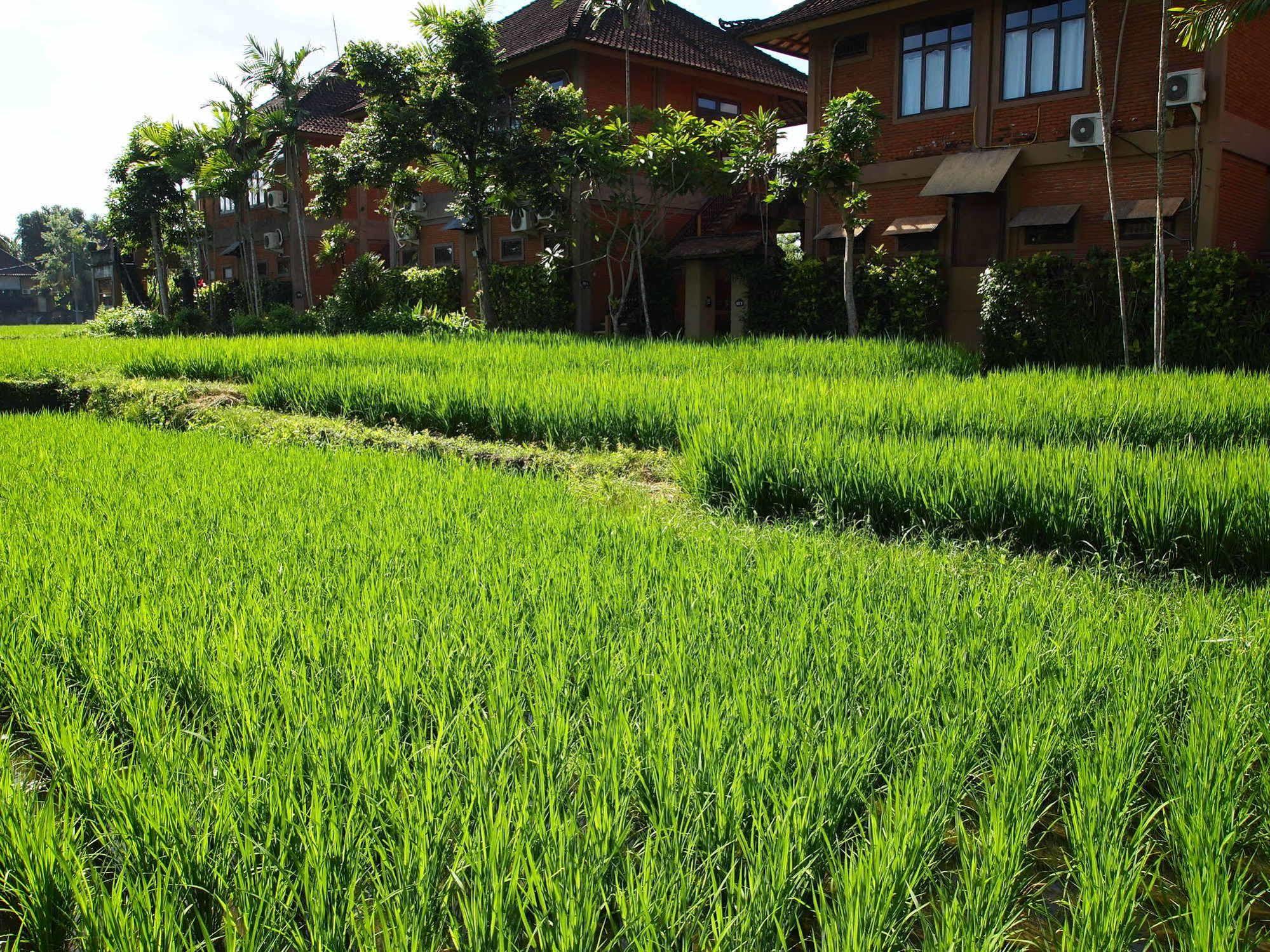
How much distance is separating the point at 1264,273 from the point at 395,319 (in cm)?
1399

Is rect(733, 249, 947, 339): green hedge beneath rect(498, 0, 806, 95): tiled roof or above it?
beneath

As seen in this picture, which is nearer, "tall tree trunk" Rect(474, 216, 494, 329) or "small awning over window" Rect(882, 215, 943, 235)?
"small awning over window" Rect(882, 215, 943, 235)

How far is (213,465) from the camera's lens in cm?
617

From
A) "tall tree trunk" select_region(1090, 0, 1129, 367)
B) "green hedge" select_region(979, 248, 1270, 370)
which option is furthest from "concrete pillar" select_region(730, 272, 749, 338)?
"tall tree trunk" select_region(1090, 0, 1129, 367)

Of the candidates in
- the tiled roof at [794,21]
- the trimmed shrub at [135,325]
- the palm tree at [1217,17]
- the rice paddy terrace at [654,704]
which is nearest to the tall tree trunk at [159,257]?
the trimmed shrub at [135,325]

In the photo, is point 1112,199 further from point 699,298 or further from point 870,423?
point 699,298

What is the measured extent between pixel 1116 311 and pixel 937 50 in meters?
5.55

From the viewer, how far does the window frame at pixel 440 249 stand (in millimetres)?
24422

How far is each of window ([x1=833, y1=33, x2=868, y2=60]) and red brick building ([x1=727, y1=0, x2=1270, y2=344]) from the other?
2 centimetres

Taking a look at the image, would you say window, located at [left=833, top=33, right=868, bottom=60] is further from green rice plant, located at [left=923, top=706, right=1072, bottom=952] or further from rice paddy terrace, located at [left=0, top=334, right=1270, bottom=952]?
green rice plant, located at [left=923, top=706, right=1072, bottom=952]

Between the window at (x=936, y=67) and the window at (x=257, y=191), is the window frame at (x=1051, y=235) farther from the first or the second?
the window at (x=257, y=191)

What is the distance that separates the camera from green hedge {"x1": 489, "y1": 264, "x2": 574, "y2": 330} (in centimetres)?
2011

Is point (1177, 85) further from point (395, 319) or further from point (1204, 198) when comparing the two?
point (395, 319)

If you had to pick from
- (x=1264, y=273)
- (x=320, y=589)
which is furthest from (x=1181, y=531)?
(x=1264, y=273)
